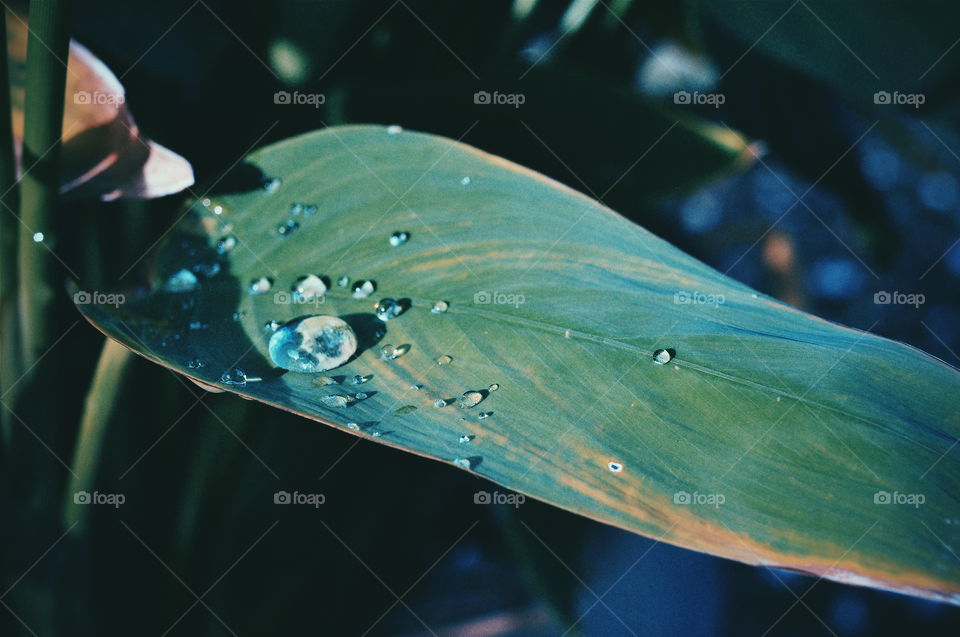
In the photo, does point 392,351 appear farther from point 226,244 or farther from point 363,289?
point 226,244

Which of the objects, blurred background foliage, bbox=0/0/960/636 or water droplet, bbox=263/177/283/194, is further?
blurred background foliage, bbox=0/0/960/636

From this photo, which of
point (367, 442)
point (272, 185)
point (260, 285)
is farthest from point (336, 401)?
point (367, 442)

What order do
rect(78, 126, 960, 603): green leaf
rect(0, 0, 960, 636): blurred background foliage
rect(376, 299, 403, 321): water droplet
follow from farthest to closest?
rect(0, 0, 960, 636): blurred background foliage < rect(376, 299, 403, 321): water droplet < rect(78, 126, 960, 603): green leaf

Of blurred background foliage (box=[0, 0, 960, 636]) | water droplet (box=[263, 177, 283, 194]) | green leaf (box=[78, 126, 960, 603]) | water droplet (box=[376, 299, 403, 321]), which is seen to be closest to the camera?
green leaf (box=[78, 126, 960, 603])

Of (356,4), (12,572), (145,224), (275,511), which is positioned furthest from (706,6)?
(12,572)

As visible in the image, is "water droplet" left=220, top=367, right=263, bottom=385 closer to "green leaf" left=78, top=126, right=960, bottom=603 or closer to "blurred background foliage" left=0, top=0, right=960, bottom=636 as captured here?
"green leaf" left=78, top=126, right=960, bottom=603

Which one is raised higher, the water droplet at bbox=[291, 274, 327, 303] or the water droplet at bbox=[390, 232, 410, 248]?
the water droplet at bbox=[390, 232, 410, 248]

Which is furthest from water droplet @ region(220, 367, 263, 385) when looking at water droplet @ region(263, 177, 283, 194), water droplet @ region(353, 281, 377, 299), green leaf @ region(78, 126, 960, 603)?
water droplet @ region(263, 177, 283, 194)
